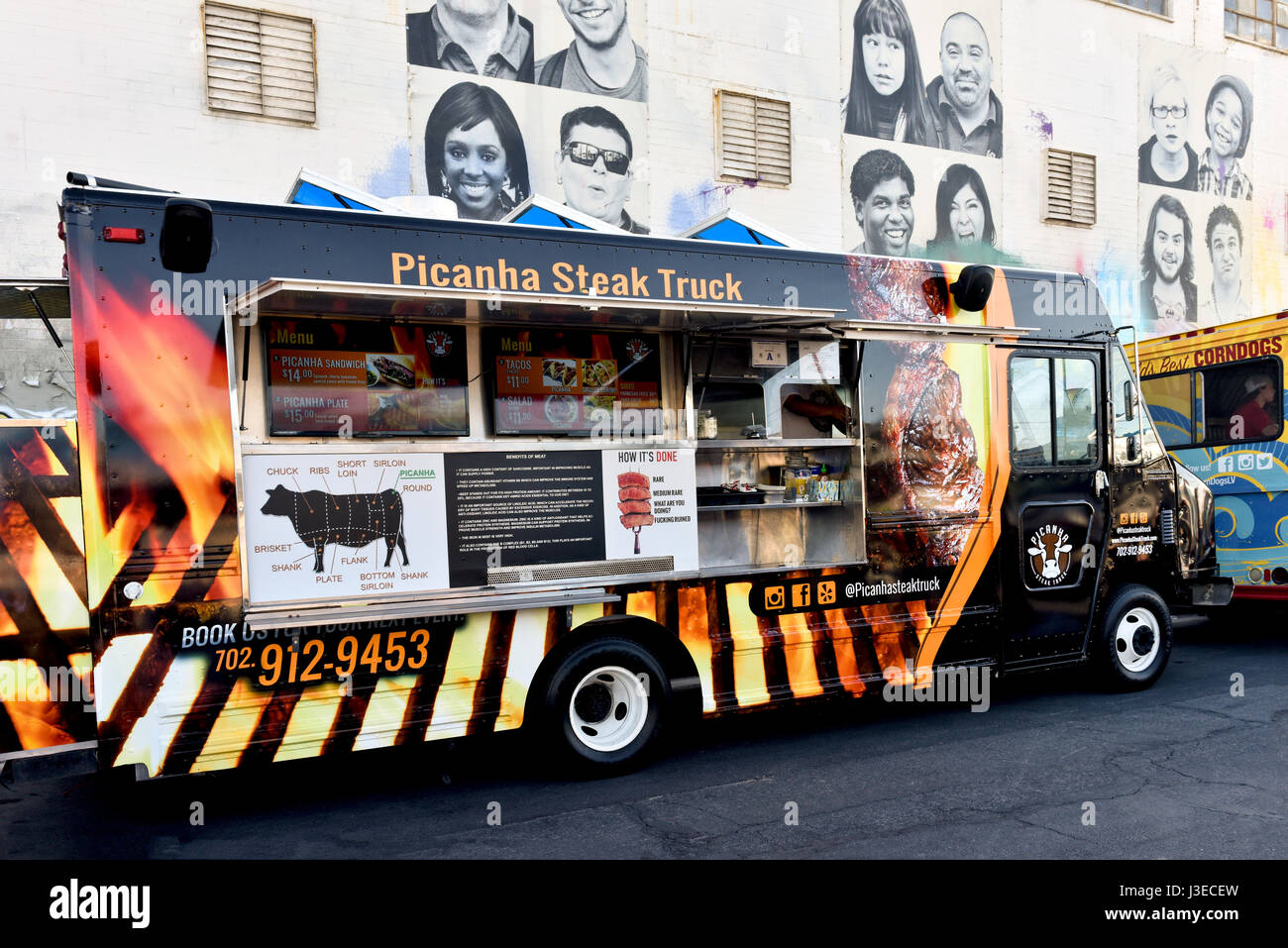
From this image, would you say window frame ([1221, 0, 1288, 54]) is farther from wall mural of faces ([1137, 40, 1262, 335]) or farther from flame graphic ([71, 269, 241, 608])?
flame graphic ([71, 269, 241, 608])

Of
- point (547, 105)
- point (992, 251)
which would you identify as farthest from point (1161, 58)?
point (547, 105)

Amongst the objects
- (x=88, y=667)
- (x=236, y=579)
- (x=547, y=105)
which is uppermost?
(x=547, y=105)

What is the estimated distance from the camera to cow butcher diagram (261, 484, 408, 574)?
5.00 m

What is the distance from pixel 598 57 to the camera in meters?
12.8

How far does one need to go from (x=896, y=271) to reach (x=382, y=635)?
13.0 ft

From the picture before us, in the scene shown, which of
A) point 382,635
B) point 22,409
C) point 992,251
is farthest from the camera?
point 992,251

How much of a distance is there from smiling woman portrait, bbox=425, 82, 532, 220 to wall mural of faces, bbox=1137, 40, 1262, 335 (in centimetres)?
1154

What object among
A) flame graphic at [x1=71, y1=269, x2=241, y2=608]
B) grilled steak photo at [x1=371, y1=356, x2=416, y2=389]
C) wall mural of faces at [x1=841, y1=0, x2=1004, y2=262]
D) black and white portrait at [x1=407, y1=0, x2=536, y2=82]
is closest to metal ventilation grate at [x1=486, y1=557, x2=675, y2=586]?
grilled steak photo at [x1=371, y1=356, x2=416, y2=389]

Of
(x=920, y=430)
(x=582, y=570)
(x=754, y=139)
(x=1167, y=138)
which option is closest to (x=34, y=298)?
(x=582, y=570)

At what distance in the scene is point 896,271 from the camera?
6.63 m

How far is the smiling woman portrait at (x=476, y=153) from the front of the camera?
11917mm

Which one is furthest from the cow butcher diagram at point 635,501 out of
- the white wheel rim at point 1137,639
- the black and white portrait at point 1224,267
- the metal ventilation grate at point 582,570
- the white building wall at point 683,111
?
the black and white portrait at point 1224,267
